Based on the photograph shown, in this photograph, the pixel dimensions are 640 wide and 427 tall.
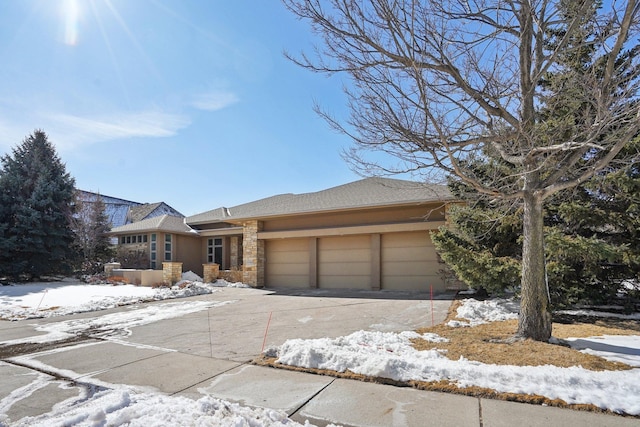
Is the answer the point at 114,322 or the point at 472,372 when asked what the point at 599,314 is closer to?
the point at 472,372

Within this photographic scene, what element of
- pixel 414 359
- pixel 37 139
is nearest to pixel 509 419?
pixel 414 359

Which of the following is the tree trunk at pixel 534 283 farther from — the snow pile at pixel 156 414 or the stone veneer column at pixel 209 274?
the stone veneer column at pixel 209 274

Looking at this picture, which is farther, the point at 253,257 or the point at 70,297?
the point at 253,257

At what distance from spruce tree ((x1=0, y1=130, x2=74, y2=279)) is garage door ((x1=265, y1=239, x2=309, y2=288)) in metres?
11.8

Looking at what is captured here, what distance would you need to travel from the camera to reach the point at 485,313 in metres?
8.91

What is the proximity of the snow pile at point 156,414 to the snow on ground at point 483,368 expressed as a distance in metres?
1.53

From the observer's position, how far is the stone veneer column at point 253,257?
17.9 metres

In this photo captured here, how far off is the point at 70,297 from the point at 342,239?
10708mm

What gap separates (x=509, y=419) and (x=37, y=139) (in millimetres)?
26475

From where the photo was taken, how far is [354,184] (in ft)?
65.1

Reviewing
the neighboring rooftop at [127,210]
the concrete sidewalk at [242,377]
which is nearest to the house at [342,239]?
the concrete sidewalk at [242,377]

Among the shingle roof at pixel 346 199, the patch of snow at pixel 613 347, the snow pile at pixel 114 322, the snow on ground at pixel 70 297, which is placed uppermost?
the shingle roof at pixel 346 199

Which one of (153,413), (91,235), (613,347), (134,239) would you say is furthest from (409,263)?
(91,235)

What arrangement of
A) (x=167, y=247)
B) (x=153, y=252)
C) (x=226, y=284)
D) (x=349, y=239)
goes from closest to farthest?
(x=349, y=239)
(x=226, y=284)
(x=153, y=252)
(x=167, y=247)
